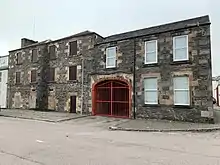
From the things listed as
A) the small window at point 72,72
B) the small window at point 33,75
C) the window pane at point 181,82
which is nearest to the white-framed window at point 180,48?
the window pane at point 181,82

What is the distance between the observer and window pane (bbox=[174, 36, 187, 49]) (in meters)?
16.4

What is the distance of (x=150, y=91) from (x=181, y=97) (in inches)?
97.9

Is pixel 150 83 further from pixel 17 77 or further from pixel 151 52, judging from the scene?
pixel 17 77

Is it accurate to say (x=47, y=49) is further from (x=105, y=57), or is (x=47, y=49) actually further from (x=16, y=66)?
(x=105, y=57)

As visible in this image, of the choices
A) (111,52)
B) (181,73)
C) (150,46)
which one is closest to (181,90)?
(181,73)

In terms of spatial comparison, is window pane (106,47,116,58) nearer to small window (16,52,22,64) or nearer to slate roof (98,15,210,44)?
slate roof (98,15,210,44)

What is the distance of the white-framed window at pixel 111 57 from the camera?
1991cm

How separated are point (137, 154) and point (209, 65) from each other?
1075 cm

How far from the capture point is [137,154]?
693 cm

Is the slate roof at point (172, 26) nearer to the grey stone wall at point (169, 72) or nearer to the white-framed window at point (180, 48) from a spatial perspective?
the grey stone wall at point (169, 72)

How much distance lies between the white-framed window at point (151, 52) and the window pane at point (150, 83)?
56.4 inches

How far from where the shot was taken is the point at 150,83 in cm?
1769

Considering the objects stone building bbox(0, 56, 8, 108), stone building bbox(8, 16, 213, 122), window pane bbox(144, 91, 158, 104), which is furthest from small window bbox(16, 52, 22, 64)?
window pane bbox(144, 91, 158, 104)

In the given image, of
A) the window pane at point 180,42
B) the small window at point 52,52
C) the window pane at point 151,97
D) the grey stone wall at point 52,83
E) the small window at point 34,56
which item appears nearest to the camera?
the window pane at point 180,42
